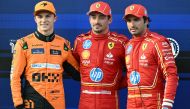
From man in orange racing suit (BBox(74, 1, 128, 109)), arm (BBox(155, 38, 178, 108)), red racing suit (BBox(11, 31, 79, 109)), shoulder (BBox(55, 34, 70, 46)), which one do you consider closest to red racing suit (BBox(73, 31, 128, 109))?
man in orange racing suit (BBox(74, 1, 128, 109))

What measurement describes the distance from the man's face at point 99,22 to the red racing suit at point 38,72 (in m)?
0.42

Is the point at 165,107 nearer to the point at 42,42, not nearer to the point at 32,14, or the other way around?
the point at 42,42

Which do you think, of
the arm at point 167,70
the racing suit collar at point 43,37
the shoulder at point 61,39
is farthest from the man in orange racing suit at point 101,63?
the arm at point 167,70

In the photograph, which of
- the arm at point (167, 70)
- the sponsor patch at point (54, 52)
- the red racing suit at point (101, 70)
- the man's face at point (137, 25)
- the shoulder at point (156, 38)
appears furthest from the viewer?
the red racing suit at point (101, 70)

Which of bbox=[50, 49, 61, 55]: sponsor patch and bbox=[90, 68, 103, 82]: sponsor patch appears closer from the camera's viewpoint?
bbox=[50, 49, 61, 55]: sponsor patch

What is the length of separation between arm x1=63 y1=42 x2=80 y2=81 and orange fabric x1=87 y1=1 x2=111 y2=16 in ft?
1.37

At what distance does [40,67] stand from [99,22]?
0.70m

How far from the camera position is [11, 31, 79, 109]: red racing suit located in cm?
404

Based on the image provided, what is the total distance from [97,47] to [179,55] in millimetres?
869

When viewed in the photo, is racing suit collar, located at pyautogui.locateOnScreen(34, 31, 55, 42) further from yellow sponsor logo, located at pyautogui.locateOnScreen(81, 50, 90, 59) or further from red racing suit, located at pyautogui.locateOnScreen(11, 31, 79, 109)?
yellow sponsor logo, located at pyautogui.locateOnScreen(81, 50, 90, 59)

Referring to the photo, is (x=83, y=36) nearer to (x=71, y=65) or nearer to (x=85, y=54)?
(x=85, y=54)

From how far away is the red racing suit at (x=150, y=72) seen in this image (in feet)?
12.5

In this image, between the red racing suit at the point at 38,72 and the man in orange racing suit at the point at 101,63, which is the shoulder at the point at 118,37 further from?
the red racing suit at the point at 38,72

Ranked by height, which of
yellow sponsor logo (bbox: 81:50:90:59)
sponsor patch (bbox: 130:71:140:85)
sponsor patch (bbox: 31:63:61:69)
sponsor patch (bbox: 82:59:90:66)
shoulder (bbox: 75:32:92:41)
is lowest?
sponsor patch (bbox: 130:71:140:85)
